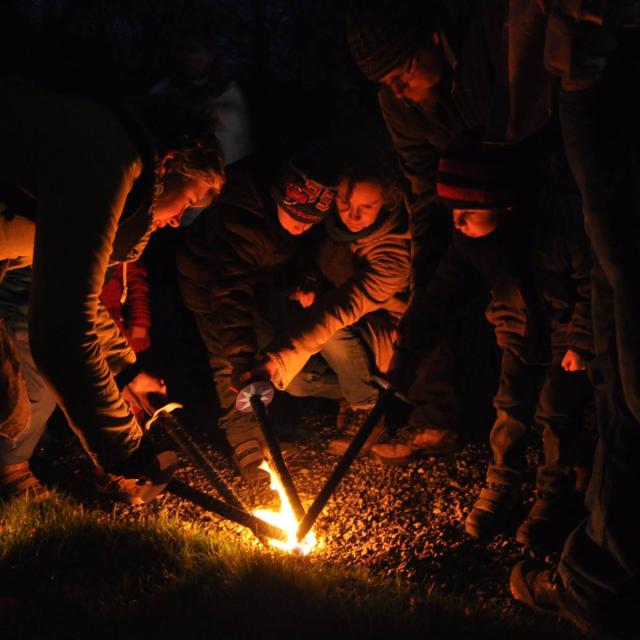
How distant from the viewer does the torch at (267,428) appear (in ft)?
10.7

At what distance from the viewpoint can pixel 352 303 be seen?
4027 mm

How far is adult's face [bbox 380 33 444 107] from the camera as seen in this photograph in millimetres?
3373

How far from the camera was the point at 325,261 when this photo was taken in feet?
14.4

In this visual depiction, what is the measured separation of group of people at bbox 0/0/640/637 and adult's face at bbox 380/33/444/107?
0.5 inches

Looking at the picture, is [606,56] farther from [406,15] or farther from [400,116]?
[400,116]

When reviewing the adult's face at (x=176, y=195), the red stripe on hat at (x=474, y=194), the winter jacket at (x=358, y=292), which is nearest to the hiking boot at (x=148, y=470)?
the adult's face at (x=176, y=195)

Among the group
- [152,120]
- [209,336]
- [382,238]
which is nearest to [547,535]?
[382,238]

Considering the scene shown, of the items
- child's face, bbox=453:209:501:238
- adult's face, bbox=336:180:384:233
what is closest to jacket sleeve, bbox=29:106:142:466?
child's face, bbox=453:209:501:238

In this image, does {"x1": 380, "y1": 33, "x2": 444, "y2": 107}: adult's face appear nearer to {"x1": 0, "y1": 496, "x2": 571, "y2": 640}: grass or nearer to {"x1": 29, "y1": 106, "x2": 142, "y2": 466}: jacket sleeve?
{"x1": 29, "y1": 106, "x2": 142, "y2": 466}: jacket sleeve

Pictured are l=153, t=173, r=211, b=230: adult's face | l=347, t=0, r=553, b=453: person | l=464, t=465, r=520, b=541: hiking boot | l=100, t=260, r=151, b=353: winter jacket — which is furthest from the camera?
l=100, t=260, r=151, b=353: winter jacket

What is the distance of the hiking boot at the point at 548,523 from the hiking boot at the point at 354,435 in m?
1.11

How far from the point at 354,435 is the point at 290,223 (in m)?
1.46

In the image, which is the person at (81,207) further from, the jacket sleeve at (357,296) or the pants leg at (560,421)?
the pants leg at (560,421)

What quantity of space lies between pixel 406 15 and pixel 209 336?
2246 millimetres
